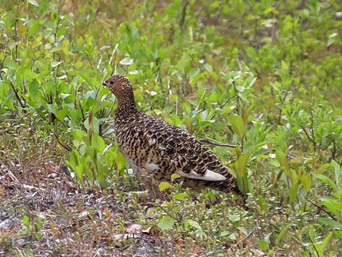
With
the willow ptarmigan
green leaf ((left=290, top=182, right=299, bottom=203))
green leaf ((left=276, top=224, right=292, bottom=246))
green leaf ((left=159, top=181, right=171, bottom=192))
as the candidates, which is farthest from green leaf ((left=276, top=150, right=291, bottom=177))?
green leaf ((left=159, top=181, right=171, bottom=192))

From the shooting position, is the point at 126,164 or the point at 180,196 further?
the point at 126,164

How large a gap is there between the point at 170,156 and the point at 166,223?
99cm

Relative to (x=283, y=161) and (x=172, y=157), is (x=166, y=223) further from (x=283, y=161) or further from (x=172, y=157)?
(x=283, y=161)

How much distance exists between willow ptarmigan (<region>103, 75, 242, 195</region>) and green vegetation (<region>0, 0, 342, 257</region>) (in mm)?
114

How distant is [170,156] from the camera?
604 cm

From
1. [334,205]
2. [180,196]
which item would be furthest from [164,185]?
[334,205]

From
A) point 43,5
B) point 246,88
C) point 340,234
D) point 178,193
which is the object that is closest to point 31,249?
point 178,193

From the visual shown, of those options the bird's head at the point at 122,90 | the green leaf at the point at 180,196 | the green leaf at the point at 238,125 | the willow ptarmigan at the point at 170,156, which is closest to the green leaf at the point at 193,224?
the green leaf at the point at 180,196

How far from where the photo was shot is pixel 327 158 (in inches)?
312

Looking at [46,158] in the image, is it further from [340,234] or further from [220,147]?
[340,234]

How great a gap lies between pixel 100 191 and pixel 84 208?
1.10ft

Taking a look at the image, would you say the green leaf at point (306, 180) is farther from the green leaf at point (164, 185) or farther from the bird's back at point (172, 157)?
the green leaf at point (164, 185)

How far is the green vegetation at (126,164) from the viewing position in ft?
17.3

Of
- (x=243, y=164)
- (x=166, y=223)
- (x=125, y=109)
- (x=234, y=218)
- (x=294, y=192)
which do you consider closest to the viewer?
(x=166, y=223)
